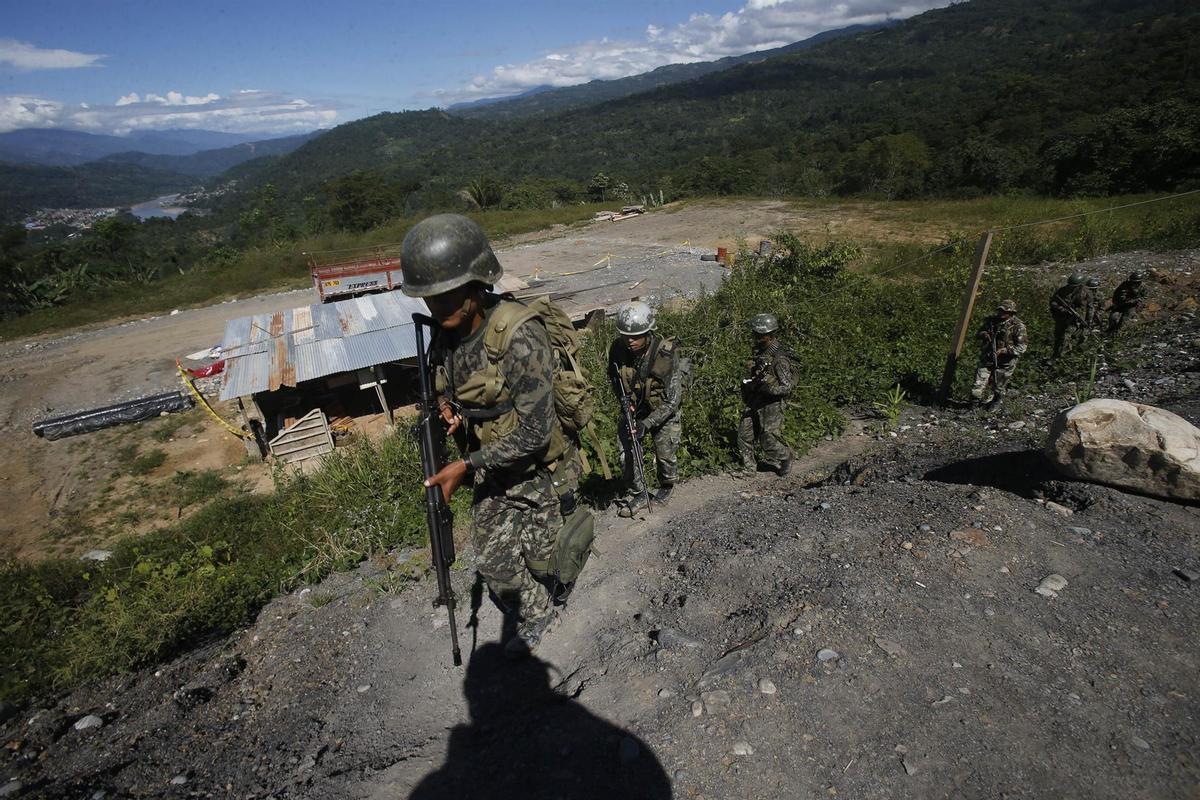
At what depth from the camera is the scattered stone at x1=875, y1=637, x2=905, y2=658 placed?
114 inches

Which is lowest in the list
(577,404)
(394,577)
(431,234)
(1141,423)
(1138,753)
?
(394,577)

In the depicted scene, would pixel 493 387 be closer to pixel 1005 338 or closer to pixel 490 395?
pixel 490 395

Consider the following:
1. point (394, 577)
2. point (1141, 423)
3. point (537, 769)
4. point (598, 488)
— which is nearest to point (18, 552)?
point (394, 577)

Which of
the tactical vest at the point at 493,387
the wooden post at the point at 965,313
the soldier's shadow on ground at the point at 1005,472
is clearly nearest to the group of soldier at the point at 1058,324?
the wooden post at the point at 965,313

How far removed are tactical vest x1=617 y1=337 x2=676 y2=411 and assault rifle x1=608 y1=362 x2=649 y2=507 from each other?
7 centimetres

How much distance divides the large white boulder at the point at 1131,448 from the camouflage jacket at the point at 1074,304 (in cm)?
472

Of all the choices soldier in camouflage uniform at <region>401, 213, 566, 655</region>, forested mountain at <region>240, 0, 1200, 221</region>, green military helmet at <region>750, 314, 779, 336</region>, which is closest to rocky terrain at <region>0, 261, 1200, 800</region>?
soldier in camouflage uniform at <region>401, 213, 566, 655</region>

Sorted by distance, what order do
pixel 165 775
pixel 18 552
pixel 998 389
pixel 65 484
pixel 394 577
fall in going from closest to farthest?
pixel 165 775
pixel 394 577
pixel 998 389
pixel 18 552
pixel 65 484

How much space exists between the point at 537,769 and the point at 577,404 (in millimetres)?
1857

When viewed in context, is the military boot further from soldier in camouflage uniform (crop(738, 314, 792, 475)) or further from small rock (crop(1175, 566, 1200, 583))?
small rock (crop(1175, 566, 1200, 583))

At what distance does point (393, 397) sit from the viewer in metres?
13.0

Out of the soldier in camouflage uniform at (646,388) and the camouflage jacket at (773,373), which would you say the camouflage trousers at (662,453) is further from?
the camouflage jacket at (773,373)

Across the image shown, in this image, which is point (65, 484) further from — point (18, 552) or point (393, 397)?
point (393, 397)

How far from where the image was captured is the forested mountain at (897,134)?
30484 mm
